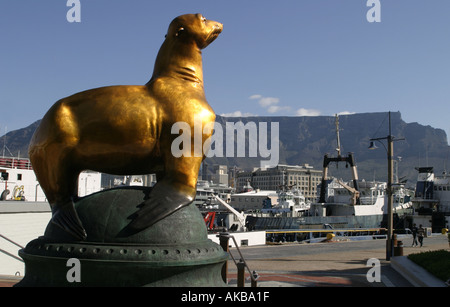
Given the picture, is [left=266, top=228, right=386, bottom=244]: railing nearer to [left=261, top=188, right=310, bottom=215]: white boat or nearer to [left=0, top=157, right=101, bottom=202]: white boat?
[left=261, top=188, right=310, bottom=215]: white boat

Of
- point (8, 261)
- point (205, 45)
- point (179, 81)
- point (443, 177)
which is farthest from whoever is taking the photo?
point (443, 177)

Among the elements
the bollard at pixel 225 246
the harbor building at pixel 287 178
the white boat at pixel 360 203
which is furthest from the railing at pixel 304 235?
the harbor building at pixel 287 178

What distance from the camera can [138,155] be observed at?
558 centimetres

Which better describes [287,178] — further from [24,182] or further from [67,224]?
[67,224]

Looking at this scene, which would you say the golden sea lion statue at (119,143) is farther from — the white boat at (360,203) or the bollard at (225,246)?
the white boat at (360,203)

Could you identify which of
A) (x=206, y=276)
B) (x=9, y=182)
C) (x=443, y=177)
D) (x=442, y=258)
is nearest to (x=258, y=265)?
(x=442, y=258)

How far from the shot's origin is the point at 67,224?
5316 mm

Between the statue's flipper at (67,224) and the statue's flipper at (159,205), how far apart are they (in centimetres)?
65

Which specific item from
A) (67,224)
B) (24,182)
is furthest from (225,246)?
(24,182)

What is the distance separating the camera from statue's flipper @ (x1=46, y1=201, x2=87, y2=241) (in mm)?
5227

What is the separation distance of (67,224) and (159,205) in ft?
3.95

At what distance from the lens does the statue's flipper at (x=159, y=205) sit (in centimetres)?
520

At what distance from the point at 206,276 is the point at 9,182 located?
2893 cm

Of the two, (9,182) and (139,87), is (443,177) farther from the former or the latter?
(139,87)
